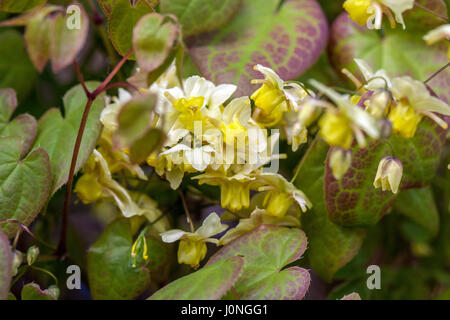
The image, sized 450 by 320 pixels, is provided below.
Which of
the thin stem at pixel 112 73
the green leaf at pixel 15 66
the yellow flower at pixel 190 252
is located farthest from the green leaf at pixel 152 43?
the green leaf at pixel 15 66

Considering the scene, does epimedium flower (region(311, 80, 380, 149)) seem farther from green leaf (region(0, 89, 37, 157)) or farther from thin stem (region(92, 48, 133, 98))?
green leaf (region(0, 89, 37, 157))

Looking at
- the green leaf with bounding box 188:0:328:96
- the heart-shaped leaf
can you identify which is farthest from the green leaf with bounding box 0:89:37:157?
the green leaf with bounding box 188:0:328:96

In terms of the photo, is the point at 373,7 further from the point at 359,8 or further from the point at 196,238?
→ the point at 196,238

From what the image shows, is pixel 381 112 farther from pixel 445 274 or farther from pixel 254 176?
pixel 445 274

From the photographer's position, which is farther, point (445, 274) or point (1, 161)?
point (445, 274)

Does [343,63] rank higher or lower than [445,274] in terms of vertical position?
higher

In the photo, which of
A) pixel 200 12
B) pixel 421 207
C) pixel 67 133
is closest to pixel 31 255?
pixel 67 133

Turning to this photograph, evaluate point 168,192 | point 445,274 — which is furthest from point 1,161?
point 445,274
